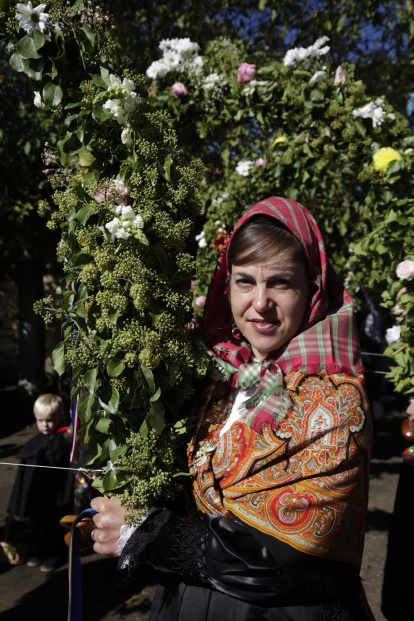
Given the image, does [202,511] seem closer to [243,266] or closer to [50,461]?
[243,266]

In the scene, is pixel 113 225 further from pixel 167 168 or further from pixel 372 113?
pixel 372 113

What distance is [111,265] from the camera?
1.45 metres

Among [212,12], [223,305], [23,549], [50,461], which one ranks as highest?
[212,12]

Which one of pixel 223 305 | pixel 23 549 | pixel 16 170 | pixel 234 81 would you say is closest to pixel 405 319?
pixel 223 305

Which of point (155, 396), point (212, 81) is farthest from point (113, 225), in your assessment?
point (212, 81)

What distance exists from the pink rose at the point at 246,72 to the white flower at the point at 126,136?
1988mm

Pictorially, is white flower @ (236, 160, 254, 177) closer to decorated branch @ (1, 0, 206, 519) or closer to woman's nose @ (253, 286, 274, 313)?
decorated branch @ (1, 0, 206, 519)

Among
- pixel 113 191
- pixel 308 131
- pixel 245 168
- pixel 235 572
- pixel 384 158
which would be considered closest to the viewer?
pixel 235 572

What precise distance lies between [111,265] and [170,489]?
65 centimetres

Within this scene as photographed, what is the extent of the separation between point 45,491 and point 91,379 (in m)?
3.00

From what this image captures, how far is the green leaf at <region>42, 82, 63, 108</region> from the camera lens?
1.62 m

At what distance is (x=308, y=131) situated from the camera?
315 centimetres

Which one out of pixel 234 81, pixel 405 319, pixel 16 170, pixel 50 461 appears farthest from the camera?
pixel 16 170

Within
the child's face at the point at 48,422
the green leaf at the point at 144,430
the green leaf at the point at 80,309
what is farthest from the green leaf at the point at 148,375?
the child's face at the point at 48,422
